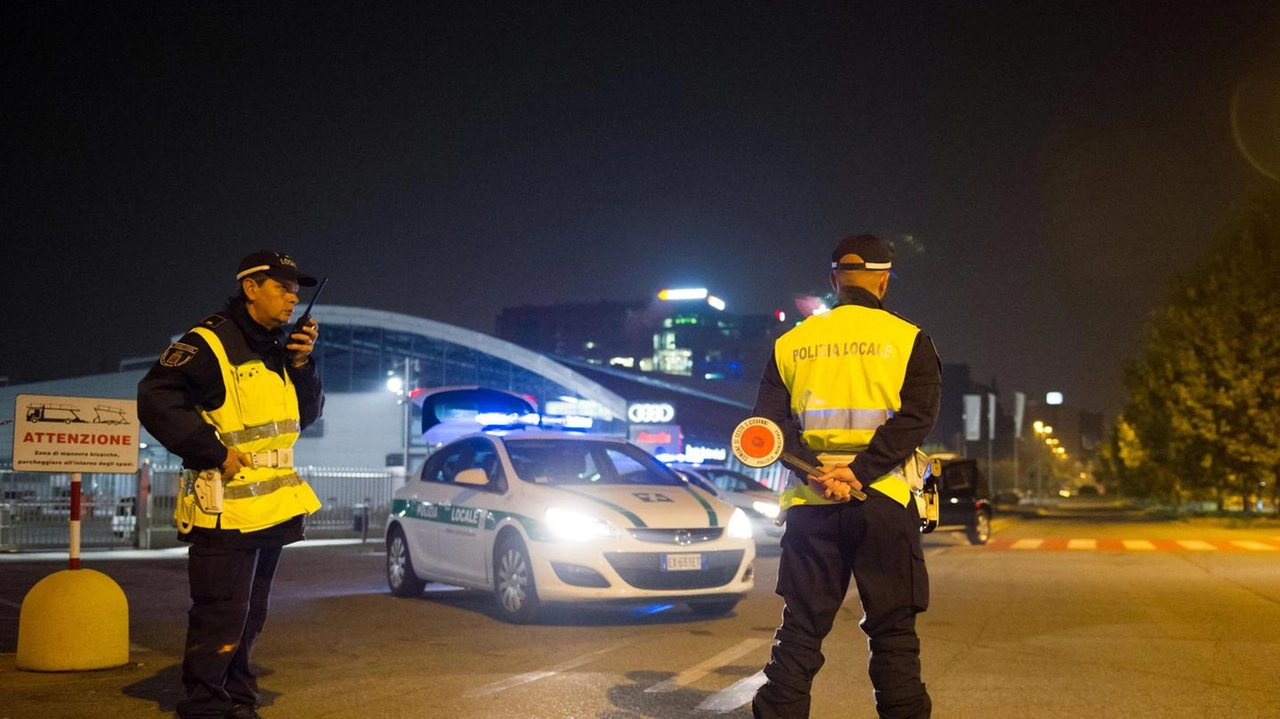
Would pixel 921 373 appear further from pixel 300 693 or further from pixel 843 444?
pixel 300 693

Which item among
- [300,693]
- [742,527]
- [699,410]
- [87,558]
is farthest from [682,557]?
[699,410]

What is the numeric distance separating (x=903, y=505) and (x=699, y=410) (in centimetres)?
6711

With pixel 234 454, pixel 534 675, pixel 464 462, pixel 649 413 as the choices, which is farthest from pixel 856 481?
pixel 649 413

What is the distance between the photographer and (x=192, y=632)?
5.08 metres

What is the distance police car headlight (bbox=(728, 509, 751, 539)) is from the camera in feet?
34.2

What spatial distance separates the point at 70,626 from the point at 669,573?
14.2 ft

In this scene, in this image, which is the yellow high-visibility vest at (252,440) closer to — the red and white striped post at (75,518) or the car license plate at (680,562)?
the red and white striped post at (75,518)

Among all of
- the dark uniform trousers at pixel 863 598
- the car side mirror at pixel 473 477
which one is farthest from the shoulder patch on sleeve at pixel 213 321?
the car side mirror at pixel 473 477

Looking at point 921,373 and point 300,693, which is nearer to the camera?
point 921,373

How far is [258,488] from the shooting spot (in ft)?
16.9

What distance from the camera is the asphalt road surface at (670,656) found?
621cm

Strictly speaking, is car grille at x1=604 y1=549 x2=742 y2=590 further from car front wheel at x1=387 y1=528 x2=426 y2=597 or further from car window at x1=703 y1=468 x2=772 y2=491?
car window at x1=703 y1=468 x2=772 y2=491

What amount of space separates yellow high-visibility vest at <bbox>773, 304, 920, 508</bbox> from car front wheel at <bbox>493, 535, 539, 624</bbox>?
5.48m

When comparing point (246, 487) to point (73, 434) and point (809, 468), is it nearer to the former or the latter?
point (809, 468)
